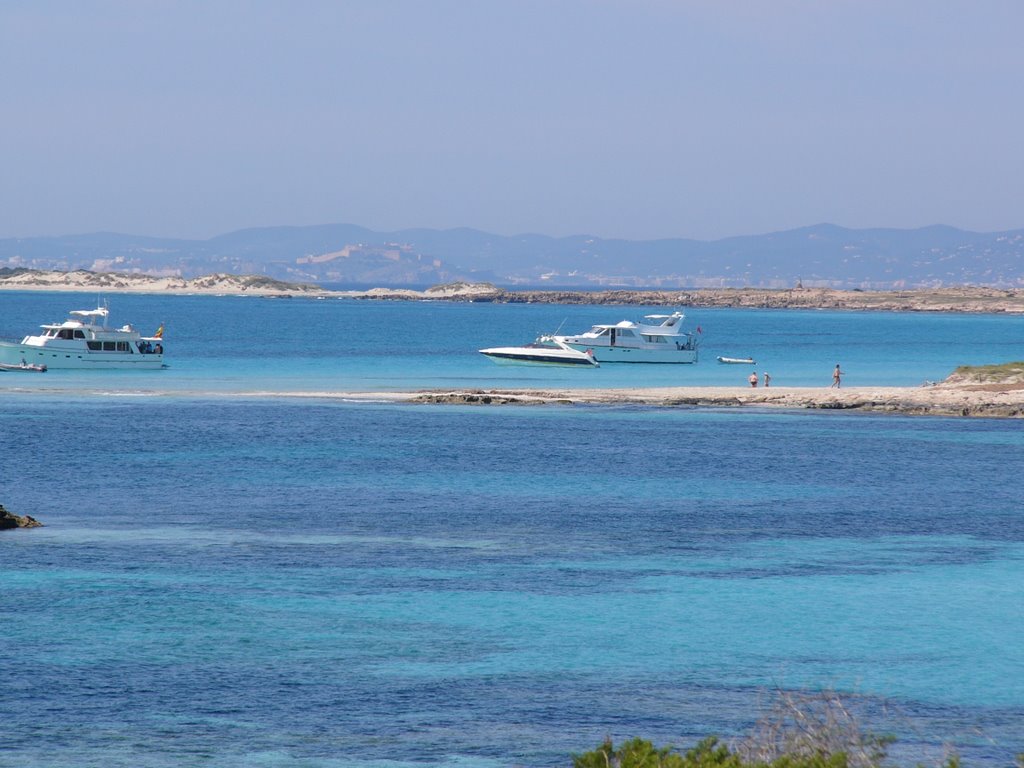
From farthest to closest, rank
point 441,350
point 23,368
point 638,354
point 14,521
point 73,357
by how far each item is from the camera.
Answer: point 441,350
point 638,354
point 73,357
point 23,368
point 14,521

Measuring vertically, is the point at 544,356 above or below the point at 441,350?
above

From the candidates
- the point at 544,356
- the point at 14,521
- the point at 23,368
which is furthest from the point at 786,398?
the point at 14,521

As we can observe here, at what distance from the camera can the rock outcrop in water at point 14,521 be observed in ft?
98.0

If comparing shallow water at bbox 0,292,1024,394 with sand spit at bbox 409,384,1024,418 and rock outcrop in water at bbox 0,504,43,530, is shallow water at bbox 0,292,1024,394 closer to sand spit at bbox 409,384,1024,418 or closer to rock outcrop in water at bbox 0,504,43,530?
sand spit at bbox 409,384,1024,418

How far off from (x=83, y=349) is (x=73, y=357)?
717 millimetres

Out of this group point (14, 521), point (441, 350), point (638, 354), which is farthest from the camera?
point (441, 350)

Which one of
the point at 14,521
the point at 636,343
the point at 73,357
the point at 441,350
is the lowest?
the point at 441,350

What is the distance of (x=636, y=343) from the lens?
311ft

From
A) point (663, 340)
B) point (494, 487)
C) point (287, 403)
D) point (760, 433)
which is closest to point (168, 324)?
point (663, 340)

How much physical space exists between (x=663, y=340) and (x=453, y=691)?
7796 centimetres

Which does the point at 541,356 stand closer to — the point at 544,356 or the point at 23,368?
the point at 544,356

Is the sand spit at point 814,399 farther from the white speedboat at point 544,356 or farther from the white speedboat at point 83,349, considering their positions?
the white speedboat at point 83,349

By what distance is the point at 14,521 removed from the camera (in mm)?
30125

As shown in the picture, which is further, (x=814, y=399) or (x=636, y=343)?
(x=636, y=343)
